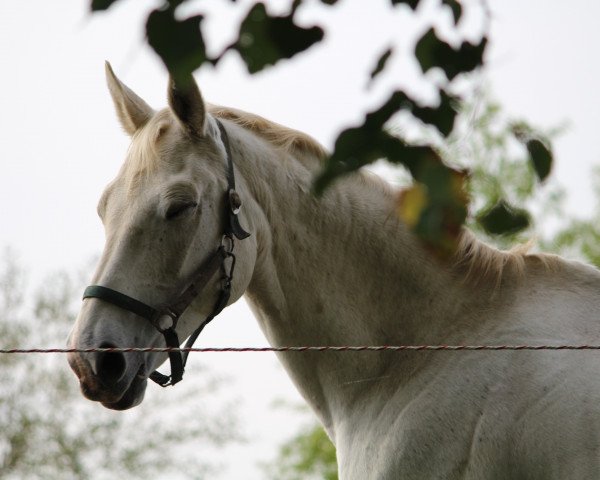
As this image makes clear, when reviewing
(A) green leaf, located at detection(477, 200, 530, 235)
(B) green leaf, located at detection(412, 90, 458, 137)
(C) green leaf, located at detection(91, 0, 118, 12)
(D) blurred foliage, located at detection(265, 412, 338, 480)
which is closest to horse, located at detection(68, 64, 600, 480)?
(A) green leaf, located at detection(477, 200, 530, 235)

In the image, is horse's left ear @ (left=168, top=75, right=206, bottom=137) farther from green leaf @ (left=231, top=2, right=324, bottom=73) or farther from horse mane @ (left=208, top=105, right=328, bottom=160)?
green leaf @ (left=231, top=2, right=324, bottom=73)

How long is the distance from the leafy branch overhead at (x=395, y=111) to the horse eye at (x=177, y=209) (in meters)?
2.17

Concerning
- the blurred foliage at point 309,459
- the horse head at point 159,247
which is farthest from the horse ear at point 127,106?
the blurred foliage at point 309,459

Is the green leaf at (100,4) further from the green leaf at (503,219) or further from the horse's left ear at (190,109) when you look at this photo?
the horse's left ear at (190,109)

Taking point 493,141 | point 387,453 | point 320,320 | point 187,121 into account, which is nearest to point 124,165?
point 187,121

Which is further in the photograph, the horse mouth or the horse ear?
the horse ear

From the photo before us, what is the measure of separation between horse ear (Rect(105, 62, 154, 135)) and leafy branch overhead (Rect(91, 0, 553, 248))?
2809 mm

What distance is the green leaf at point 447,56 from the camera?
1.86m

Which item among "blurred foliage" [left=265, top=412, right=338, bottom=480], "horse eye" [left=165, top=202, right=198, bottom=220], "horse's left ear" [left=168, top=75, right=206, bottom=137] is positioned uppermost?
"horse's left ear" [left=168, top=75, right=206, bottom=137]

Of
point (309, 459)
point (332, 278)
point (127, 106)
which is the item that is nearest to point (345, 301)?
point (332, 278)

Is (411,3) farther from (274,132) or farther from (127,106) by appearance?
(127,106)

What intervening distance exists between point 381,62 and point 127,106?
2.89 meters

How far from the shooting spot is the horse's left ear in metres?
4.09

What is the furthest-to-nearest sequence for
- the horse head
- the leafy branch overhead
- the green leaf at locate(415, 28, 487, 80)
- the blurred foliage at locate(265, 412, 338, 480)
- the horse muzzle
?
1. the blurred foliage at locate(265, 412, 338, 480)
2. the horse head
3. the horse muzzle
4. the green leaf at locate(415, 28, 487, 80)
5. the leafy branch overhead
